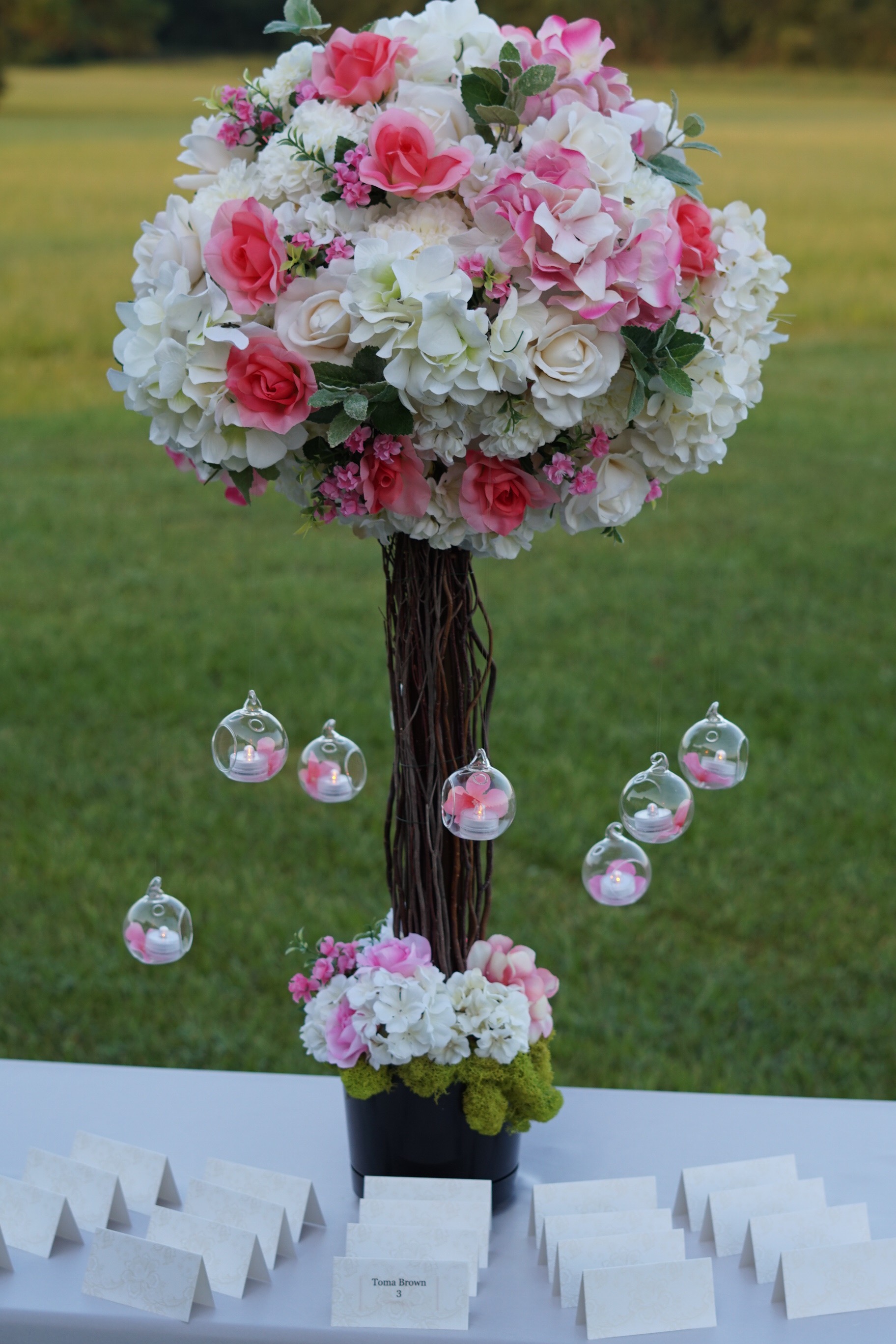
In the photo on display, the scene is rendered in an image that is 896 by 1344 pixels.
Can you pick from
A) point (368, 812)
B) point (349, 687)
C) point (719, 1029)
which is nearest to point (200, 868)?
point (368, 812)

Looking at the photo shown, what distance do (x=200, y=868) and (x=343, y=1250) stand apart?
1965mm

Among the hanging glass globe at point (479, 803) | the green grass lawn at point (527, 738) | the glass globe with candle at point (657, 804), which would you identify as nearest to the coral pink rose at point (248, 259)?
the hanging glass globe at point (479, 803)

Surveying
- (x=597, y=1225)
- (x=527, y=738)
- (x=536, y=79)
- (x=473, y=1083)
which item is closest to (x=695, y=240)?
(x=536, y=79)

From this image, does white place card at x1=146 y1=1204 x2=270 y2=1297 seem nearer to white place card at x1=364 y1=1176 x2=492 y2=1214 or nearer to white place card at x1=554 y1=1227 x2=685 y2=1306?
white place card at x1=364 y1=1176 x2=492 y2=1214

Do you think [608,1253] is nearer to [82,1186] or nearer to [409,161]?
[82,1186]

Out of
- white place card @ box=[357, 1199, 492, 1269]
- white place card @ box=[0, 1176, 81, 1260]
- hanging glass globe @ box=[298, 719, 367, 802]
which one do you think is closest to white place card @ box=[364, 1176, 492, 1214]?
white place card @ box=[357, 1199, 492, 1269]

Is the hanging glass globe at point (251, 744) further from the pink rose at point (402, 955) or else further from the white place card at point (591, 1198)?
the white place card at point (591, 1198)

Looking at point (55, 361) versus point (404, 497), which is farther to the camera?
point (55, 361)

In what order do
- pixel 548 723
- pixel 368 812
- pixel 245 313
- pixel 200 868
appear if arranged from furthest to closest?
pixel 548 723, pixel 368 812, pixel 200 868, pixel 245 313

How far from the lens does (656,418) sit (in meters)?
1.24

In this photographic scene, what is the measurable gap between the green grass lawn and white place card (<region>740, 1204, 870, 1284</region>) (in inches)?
48.2

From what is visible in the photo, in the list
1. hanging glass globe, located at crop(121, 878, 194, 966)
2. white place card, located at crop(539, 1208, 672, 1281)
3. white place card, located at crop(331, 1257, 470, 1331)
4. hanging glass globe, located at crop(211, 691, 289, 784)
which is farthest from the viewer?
hanging glass globe, located at crop(121, 878, 194, 966)

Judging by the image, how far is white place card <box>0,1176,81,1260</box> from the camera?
4.50ft

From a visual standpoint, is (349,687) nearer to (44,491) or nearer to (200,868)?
(200,868)
